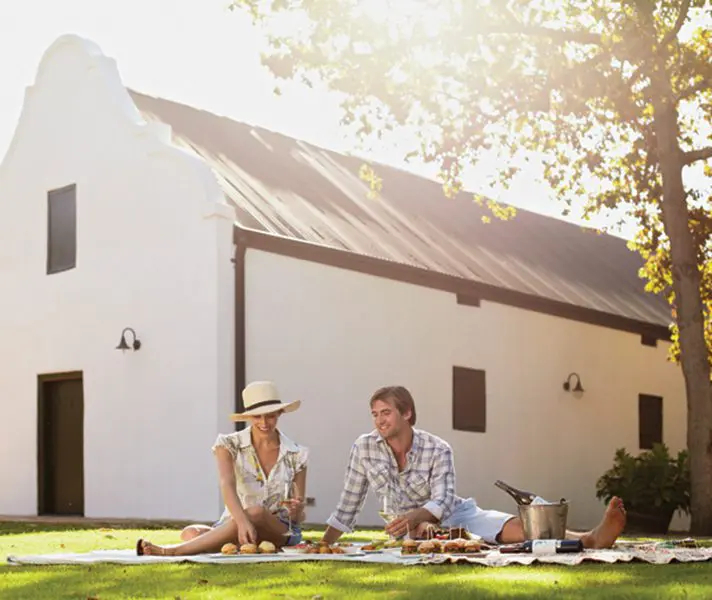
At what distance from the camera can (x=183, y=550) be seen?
824 cm

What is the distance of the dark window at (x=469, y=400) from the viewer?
67.4 feet

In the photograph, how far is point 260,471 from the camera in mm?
8805

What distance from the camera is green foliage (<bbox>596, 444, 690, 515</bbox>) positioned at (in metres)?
19.1

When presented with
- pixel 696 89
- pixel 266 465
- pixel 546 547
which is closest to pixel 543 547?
pixel 546 547

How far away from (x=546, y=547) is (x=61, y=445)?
12475mm

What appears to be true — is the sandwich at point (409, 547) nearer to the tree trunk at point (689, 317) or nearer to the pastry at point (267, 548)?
the pastry at point (267, 548)

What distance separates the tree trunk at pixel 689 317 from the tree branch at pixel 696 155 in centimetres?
12

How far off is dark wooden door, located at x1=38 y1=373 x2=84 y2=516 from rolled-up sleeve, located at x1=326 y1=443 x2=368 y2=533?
10.3 m

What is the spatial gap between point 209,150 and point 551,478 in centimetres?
831

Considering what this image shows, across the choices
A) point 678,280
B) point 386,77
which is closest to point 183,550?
point 386,77

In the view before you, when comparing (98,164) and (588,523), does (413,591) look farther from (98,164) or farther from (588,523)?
(588,523)

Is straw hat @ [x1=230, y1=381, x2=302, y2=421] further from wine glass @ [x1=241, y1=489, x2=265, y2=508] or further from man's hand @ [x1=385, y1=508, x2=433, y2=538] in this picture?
man's hand @ [x1=385, y1=508, x2=433, y2=538]

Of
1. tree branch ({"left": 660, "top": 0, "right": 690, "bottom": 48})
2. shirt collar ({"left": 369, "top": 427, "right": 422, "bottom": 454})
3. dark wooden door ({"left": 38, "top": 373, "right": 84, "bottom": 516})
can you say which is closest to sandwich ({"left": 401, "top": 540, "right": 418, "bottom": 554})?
shirt collar ({"left": 369, "top": 427, "right": 422, "bottom": 454})

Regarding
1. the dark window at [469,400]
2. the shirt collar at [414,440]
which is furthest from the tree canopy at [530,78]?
the shirt collar at [414,440]
